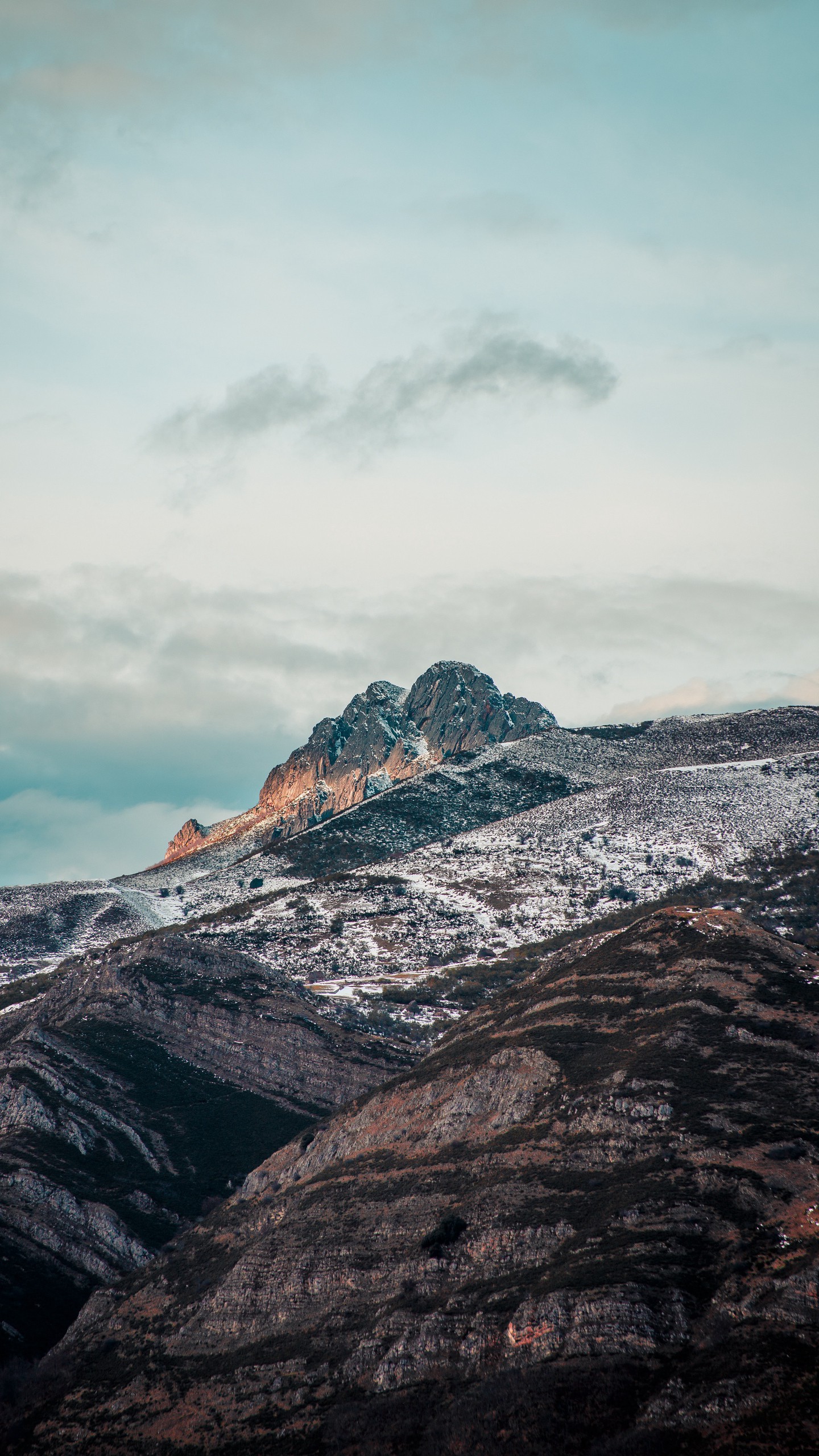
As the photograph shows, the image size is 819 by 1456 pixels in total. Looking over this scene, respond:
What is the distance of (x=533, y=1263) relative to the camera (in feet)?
178

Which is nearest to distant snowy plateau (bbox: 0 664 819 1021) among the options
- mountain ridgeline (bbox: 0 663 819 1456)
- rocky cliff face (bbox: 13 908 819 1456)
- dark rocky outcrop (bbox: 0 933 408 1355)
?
dark rocky outcrop (bbox: 0 933 408 1355)

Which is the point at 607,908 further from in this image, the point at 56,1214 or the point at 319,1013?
the point at 56,1214

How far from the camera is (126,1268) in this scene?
8075cm

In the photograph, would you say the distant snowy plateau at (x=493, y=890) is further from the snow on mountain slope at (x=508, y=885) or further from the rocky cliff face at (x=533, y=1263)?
the rocky cliff face at (x=533, y=1263)

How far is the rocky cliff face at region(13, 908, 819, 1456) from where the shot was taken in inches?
1684

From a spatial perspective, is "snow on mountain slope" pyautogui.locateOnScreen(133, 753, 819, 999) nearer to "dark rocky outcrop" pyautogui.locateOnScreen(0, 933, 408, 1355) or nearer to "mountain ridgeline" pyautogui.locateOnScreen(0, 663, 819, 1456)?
"dark rocky outcrop" pyautogui.locateOnScreen(0, 933, 408, 1355)

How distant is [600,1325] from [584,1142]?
18.1m

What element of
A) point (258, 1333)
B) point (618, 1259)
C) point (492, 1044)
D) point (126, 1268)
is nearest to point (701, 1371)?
point (618, 1259)

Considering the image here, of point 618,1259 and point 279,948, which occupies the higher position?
point 279,948

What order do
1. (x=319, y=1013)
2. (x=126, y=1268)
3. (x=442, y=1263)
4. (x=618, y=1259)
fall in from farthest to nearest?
(x=319, y=1013)
(x=126, y=1268)
(x=442, y=1263)
(x=618, y=1259)

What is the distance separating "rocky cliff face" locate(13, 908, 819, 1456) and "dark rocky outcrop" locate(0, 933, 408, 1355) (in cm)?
761

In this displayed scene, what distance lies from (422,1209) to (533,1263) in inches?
442

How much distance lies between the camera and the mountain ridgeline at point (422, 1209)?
44375 millimetres

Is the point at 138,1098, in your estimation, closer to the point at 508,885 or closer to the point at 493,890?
the point at 493,890
